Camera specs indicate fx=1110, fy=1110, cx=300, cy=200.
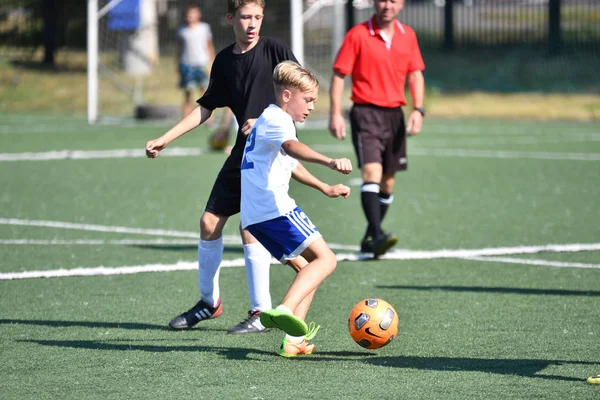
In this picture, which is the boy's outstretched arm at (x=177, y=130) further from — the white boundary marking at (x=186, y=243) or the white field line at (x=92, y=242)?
the white field line at (x=92, y=242)

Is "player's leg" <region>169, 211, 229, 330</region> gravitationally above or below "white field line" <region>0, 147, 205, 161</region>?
above

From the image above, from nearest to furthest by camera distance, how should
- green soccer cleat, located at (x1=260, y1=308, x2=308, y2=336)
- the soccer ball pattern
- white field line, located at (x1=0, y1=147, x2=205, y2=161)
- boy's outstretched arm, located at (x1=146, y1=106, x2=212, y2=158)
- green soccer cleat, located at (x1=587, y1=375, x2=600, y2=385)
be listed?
green soccer cleat, located at (x1=587, y1=375, x2=600, y2=385)
green soccer cleat, located at (x1=260, y1=308, x2=308, y2=336)
boy's outstretched arm, located at (x1=146, y1=106, x2=212, y2=158)
white field line, located at (x1=0, y1=147, x2=205, y2=161)
the soccer ball pattern

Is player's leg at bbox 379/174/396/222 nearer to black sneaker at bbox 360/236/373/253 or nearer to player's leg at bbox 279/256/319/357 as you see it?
black sneaker at bbox 360/236/373/253

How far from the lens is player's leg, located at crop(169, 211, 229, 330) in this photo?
6.59m

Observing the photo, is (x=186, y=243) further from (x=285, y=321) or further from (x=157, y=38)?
(x=157, y=38)

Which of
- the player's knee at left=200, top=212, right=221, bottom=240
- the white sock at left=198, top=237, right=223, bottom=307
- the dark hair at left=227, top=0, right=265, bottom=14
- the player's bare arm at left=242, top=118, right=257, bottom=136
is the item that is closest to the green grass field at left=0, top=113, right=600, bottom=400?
the white sock at left=198, top=237, right=223, bottom=307

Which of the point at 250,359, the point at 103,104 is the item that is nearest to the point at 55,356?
the point at 250,359

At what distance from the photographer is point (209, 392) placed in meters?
5.05

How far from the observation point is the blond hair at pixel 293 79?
567cm

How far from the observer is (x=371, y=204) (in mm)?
9273

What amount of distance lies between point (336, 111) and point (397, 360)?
3.93 m

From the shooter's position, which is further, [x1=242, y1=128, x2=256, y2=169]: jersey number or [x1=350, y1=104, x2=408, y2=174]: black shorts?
[x1=350, y1=104, x2=408, y2=174]: black shorts

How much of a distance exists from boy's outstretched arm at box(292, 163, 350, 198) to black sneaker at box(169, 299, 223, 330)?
117 centimetres

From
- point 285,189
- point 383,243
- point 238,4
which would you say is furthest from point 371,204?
point 285,189
